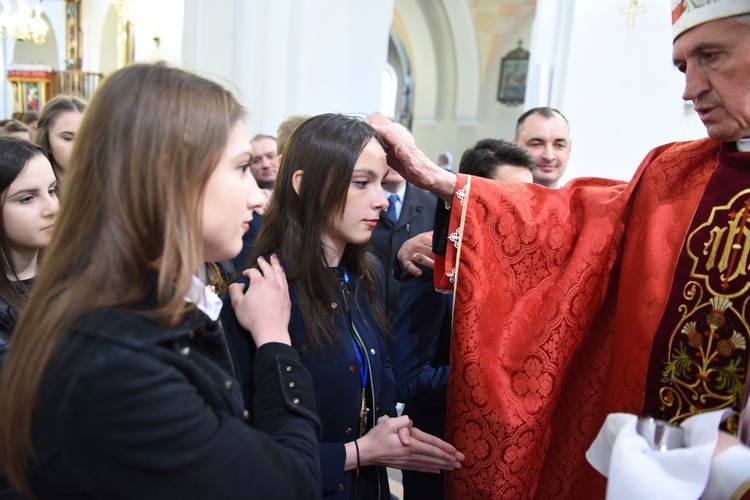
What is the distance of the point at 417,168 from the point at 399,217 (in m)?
1.96

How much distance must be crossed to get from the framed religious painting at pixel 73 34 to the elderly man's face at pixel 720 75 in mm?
16849

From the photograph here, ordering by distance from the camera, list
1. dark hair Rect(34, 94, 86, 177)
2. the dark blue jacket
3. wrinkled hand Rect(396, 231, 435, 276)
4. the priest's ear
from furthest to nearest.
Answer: dark hair Rect(34, 94, 86, 177) < wrinkled hand Rect(396, 231, 435, 276) < the priest's ear < the dark blue jacket

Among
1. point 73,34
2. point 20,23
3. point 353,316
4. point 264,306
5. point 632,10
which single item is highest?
point 73,34

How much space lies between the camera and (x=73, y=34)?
51.7 ft

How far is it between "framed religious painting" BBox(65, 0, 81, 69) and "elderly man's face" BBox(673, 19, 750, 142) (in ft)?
55.3

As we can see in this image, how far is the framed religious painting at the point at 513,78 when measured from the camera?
1439 cm

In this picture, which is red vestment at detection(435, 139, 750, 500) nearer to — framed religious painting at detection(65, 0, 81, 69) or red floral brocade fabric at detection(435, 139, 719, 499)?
red floral brocade fabric at detection(435, 139, 719, 499)

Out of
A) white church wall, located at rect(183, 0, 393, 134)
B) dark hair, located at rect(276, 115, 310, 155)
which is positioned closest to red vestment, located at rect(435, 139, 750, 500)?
dark hair, located at rect(276, 115, 310, 155)

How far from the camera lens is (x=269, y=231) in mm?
1950

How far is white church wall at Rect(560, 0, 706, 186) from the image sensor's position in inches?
184

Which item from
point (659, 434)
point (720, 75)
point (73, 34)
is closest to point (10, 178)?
point (659, 434)

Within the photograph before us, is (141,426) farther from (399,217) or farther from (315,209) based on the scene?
(399,217)

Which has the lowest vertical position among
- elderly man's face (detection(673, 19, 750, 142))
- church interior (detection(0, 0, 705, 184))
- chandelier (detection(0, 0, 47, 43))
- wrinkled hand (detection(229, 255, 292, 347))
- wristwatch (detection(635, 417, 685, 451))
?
wristwatch (detection(635, 417, 685, 451))

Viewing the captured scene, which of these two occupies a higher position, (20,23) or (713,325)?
(20,23)
